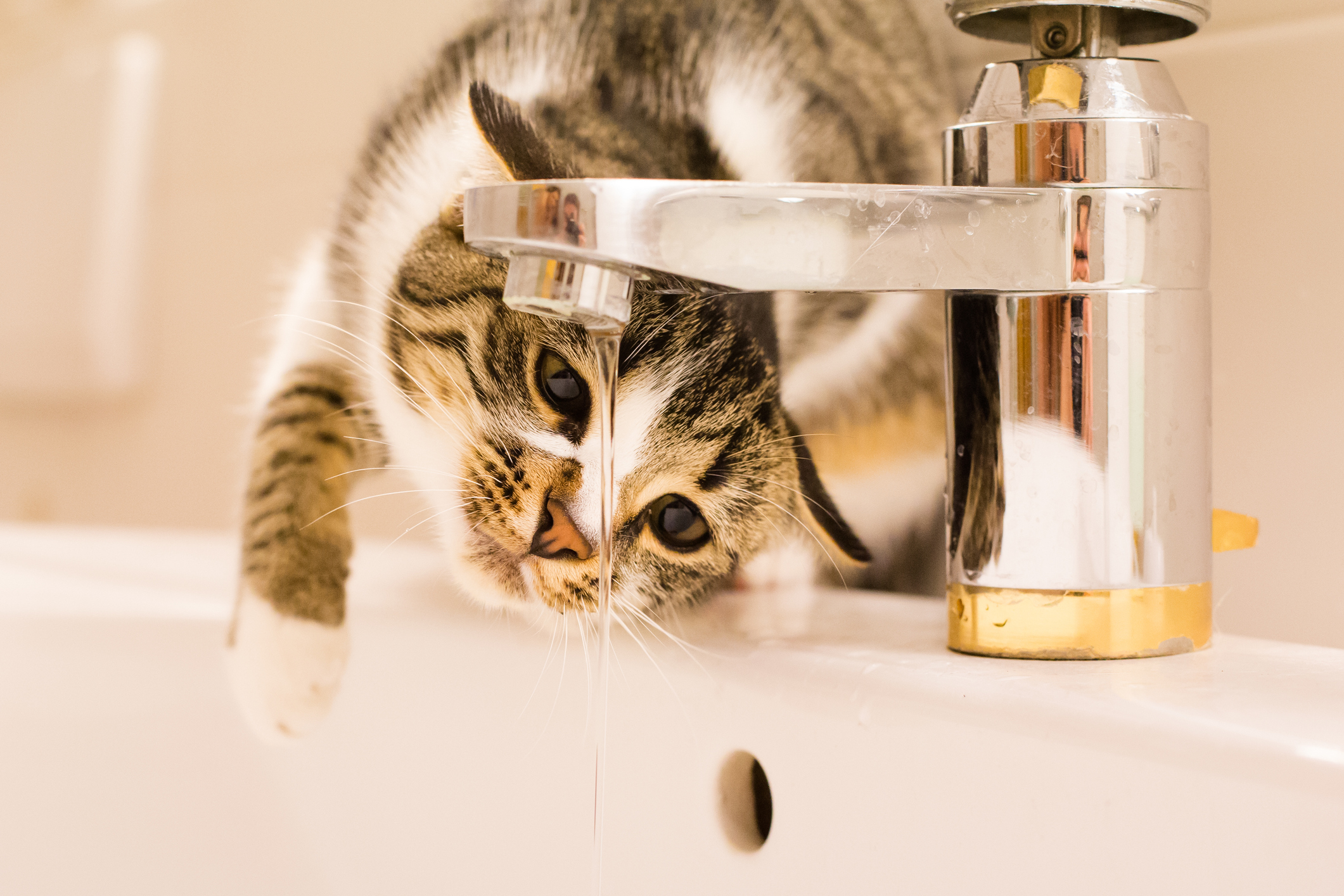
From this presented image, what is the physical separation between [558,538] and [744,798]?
16 centimetres

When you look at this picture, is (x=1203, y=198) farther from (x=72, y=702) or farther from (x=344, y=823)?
(x=72, y=702)

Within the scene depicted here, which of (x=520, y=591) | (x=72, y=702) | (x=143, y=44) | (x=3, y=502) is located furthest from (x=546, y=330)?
(x=3, y=502)

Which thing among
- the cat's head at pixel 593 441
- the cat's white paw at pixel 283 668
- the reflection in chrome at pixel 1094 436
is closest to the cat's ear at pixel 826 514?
the cat's head at pixel 593 441

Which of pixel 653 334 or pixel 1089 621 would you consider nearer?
pixel 1089 621

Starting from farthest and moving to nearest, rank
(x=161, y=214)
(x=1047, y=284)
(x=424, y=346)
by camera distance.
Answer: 1. (x=161, y=214)
2. (x=424, y=346)
3. (x=1047, y=284)

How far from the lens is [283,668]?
0.67m

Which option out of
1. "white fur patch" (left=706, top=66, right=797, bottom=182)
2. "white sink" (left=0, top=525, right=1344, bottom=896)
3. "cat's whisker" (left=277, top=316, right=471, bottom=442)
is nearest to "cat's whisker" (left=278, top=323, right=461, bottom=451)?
"cat's whisker" (left=277, top=316, right=471, bottom=442)

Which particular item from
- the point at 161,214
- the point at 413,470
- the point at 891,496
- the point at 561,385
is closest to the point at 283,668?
the point at 413,470

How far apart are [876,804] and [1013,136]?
25 centimetres

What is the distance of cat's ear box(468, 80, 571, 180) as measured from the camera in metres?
0.51

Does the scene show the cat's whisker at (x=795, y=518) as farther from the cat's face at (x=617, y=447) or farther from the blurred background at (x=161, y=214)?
the blurred background at (x=161, y=214)

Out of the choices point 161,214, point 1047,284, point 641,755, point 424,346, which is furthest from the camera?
point 161,214

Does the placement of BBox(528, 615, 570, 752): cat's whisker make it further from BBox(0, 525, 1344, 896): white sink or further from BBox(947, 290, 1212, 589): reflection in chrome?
BBox(947, 290, 1212, 589): reflection in chrome

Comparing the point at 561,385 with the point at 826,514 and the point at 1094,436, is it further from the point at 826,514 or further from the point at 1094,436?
the point at 1094,436
